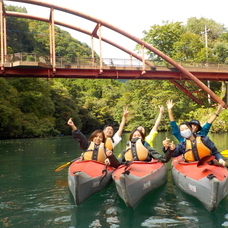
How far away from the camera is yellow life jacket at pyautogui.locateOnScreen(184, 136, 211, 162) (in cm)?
595

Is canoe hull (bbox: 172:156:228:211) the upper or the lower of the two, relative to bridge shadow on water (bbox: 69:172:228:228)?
upper

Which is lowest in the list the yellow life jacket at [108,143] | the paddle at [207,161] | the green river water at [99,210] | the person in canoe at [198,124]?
the green river water at [99,210]

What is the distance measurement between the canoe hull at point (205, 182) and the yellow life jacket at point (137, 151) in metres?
0.83

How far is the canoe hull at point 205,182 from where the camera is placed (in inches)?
187

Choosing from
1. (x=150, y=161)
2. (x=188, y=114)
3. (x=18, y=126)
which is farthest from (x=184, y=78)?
(x=150, y=161)

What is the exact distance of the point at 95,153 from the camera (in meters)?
6.62

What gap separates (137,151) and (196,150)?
124 centimetres

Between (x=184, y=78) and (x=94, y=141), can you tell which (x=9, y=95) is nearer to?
(x=184, y=78)

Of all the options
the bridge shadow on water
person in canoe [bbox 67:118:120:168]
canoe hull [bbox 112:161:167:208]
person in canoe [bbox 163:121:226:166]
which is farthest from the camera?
person in canoe [bbox 67:118:120:168]

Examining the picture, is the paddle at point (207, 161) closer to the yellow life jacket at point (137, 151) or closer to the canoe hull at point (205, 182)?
the canoe hull at point (205, 182)

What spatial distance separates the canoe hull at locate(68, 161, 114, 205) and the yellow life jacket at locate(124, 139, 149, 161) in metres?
0.55

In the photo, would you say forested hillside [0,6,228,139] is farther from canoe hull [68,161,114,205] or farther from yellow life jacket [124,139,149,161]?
canoe hull [68,161,114,205]

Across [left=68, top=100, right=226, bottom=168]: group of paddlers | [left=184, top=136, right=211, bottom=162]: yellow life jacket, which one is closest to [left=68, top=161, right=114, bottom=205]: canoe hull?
[left=68, top=100, right=226, bottom=168]: group of paddlers

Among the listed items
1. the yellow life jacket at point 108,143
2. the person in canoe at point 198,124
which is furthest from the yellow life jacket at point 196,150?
the yellow life jacket at point 108,143
